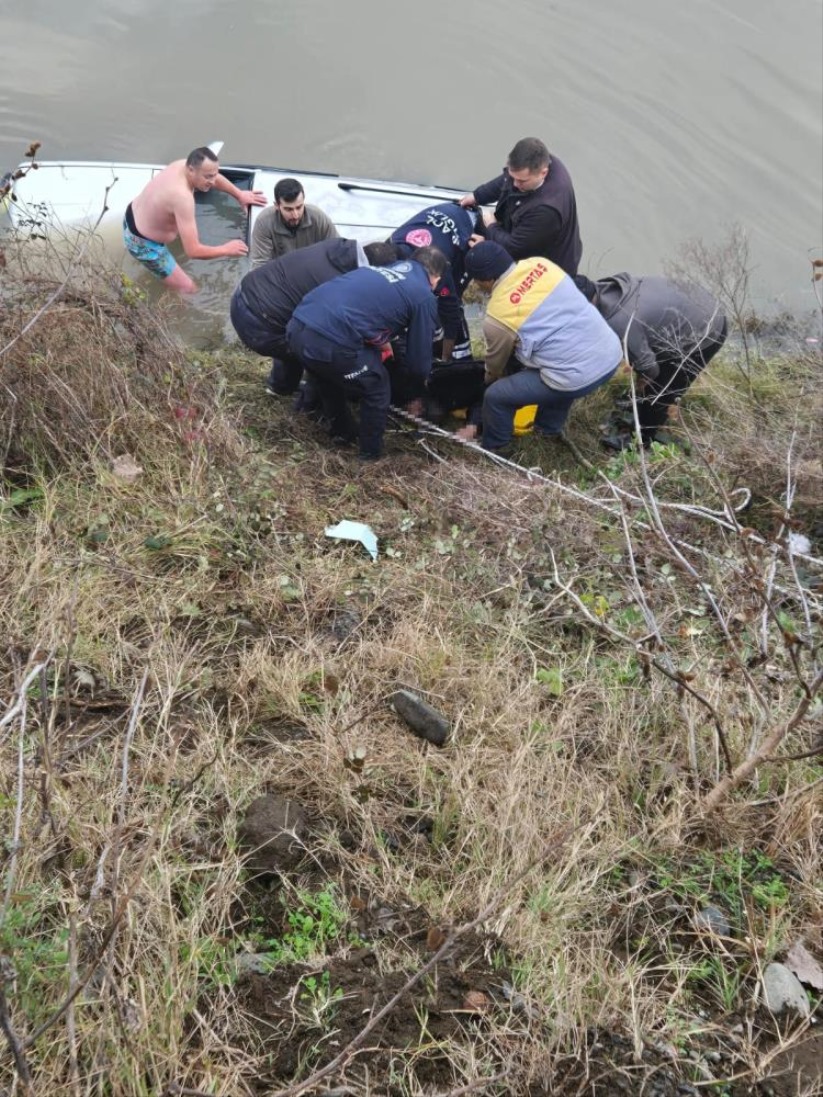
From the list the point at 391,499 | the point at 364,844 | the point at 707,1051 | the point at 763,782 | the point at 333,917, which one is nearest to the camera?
the point at 707,1051

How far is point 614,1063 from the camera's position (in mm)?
2059

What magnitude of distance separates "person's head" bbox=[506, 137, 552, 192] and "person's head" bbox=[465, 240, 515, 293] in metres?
0.82

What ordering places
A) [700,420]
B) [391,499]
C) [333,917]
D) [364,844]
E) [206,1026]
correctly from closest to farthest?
[206,1026]
[333,917]
[364,844]
[391,499]
[700,420]

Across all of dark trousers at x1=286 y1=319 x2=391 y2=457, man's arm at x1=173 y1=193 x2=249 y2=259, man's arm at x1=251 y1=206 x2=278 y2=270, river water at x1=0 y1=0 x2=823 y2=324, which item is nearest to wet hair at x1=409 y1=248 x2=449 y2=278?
dark trousers at x1=286 y1=319 x2=391 y2=457

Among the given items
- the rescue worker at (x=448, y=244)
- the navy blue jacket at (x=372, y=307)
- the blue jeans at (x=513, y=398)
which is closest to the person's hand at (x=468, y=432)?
the blue jeans at (x=513, y=398)

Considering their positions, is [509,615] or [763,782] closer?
[763,782]

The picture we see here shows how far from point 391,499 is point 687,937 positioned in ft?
8.22

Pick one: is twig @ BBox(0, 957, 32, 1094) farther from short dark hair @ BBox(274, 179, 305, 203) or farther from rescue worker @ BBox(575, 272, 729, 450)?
short dark hair @ BBox(274, 179, 305, 203)

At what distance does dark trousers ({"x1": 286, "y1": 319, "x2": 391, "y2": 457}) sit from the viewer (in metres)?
4.40

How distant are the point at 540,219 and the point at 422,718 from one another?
12.2 ft

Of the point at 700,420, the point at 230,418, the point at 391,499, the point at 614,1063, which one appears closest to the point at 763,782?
the point at 614,1063

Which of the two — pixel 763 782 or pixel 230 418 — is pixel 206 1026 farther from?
pixel 230 418

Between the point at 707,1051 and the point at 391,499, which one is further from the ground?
the point at 707,1051

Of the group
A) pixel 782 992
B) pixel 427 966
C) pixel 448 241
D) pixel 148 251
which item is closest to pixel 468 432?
pixel 448 241
